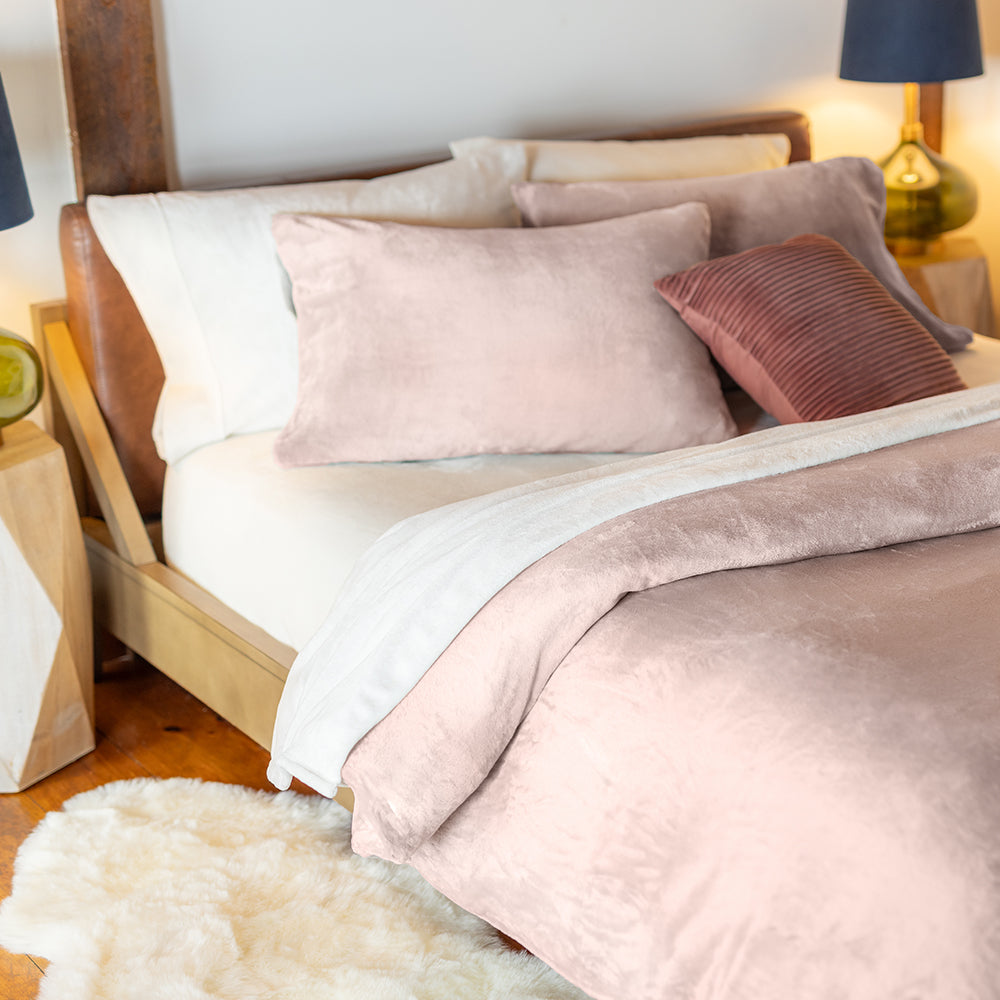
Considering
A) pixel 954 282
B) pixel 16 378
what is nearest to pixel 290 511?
pixel 16 378

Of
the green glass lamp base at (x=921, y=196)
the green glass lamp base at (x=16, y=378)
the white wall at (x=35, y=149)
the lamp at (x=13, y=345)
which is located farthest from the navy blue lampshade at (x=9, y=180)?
the green glass lamp base at (x=921, y=196)

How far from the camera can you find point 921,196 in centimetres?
312

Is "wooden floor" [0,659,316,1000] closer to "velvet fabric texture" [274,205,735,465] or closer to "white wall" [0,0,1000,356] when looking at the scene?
"velvet fabric texture" [274,205,735,465]

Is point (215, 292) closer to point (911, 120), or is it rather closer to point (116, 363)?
point (116, 363)

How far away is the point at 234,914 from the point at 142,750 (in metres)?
0.53

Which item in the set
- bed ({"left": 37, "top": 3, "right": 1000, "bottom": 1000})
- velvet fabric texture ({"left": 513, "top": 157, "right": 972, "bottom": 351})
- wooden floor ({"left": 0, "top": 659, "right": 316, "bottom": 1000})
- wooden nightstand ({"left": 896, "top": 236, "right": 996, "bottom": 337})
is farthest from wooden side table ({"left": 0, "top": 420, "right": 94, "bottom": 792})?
wooden nightstand ({"left": 896, "top": 236, "right": 996, "bottom": 337})

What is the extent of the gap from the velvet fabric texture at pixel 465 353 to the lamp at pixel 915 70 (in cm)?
131

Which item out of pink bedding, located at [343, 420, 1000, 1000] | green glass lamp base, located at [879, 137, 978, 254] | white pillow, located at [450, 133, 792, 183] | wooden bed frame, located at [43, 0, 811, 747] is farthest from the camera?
green glass lamp base, located at [879, 137, 978, 254]

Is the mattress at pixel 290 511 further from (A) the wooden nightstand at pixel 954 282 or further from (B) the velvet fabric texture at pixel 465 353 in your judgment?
(A) the wooden nightstand at pixel 954 282

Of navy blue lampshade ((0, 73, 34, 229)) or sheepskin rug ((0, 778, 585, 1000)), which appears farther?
navy blue lampshade ((0, 73, 34, 229))

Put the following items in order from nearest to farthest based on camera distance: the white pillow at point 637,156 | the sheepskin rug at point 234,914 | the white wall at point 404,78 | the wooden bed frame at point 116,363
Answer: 1. the sheepskin rug at point 234,914
2. the wooden bed frame at point 116,363
3. the white wall at point 404,78
4. the white pillow at point 637,156

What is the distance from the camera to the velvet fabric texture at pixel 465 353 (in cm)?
196

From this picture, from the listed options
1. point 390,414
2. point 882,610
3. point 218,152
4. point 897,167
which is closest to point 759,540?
point 882,610

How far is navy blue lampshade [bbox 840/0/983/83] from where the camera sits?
2896 millimetres
